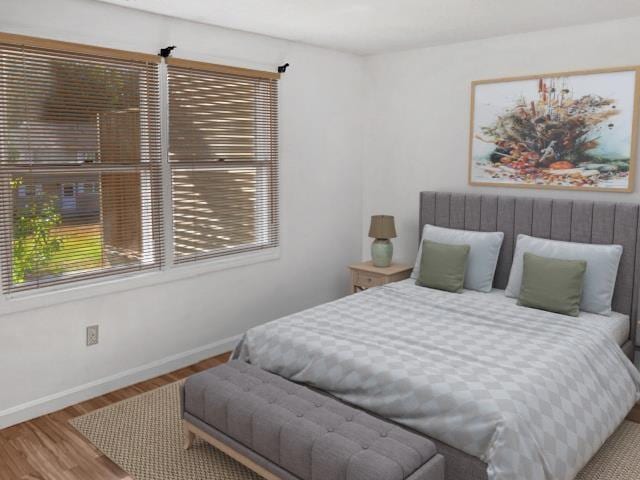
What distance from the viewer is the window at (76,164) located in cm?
313

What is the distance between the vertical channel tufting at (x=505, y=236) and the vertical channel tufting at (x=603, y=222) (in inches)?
21.9

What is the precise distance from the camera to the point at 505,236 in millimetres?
4270

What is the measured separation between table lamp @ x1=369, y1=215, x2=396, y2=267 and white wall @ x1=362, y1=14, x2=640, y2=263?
0.34 meters

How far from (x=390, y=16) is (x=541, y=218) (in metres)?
1.75

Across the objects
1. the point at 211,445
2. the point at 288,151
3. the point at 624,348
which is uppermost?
the point at 288,151

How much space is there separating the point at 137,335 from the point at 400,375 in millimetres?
1947

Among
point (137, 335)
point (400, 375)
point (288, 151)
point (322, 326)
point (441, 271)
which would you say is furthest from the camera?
point (288, 151)

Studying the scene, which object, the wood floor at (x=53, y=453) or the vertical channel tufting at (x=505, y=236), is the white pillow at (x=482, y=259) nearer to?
the vertical channel tufting at (x=505, y=236)

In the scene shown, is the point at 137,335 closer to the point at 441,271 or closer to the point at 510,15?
the point at 441,271

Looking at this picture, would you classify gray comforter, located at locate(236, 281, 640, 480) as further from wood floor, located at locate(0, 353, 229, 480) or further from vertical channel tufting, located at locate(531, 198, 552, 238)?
wood floor, located at locate(0, 353, 229, 480)

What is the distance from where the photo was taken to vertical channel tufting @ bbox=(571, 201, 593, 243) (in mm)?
3873

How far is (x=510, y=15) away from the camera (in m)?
3.64

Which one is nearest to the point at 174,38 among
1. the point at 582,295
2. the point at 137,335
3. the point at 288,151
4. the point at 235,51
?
the point at 235,51

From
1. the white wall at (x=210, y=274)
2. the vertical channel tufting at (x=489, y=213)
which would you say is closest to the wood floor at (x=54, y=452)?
the white wall at (x=210, y=274)
